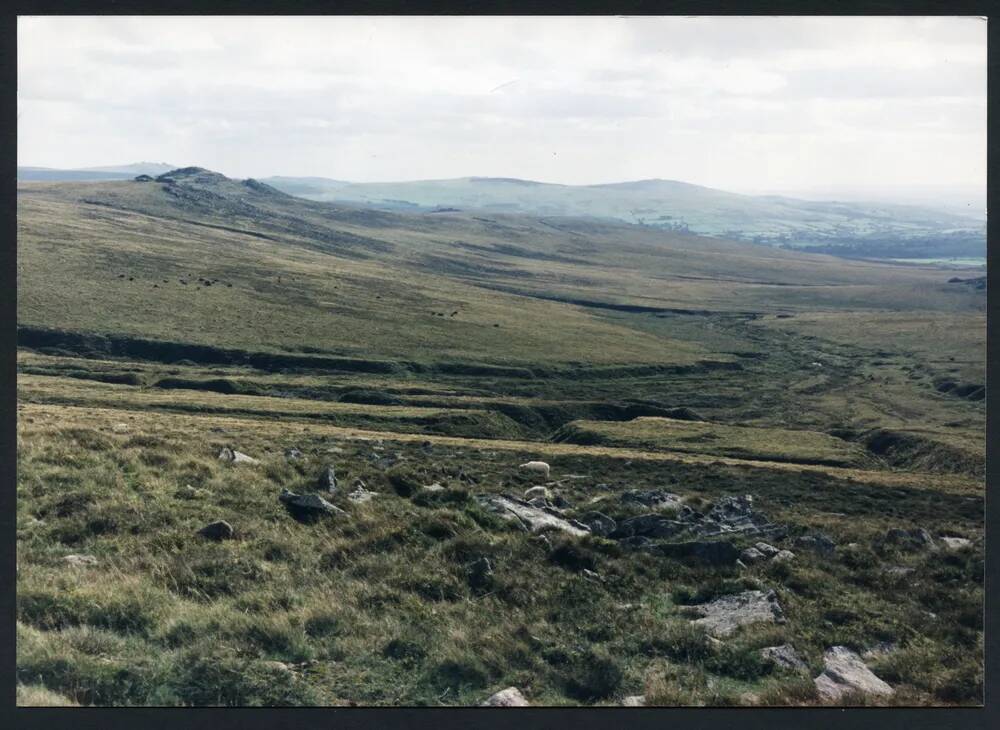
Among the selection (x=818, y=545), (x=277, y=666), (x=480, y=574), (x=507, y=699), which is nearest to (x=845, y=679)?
(x=507, y=699)

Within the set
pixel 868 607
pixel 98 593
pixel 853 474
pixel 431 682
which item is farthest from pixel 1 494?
pixel 853 474

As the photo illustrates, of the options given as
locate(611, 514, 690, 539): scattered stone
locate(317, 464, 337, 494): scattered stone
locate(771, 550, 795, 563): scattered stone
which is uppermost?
locate(317, 464, 337, 494): scattered stone

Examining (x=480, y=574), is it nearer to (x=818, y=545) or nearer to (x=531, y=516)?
(x=531, y=516)

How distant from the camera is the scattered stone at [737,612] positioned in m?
10.1

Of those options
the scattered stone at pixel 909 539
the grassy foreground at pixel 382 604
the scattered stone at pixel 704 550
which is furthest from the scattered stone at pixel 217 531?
the scattered stone at pixel 909 539

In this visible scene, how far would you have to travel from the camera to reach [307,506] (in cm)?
1209

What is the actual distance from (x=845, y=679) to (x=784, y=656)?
2.02 ft

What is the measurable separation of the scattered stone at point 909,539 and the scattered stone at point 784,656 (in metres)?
6.03

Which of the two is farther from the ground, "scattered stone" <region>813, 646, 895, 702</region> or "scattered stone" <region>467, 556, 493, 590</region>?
"scattered stone" <region>467, 556, 493, 590</region>

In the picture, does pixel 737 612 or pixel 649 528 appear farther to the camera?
pixel 649 528

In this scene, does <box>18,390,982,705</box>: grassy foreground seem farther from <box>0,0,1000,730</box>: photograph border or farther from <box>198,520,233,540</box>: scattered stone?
<box>0,0,1000,730</box>: photograph border

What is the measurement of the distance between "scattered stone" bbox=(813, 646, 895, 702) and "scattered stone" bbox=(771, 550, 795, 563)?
8.99 ft

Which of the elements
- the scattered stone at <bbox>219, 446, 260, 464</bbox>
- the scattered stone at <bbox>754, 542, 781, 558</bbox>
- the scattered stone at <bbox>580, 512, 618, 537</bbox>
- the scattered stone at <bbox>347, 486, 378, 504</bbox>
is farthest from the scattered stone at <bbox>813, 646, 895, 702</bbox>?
the scattered stone at <bbox>219, 446, 260, 464</bbox>

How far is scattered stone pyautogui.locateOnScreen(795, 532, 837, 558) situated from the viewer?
13852 mm
